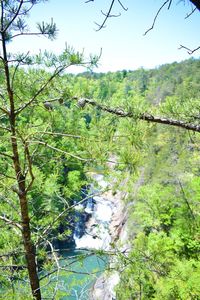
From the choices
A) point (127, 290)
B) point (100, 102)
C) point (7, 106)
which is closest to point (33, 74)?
point (7, 106)

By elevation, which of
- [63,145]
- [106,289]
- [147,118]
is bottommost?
[106,289]

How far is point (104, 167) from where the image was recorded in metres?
3.39

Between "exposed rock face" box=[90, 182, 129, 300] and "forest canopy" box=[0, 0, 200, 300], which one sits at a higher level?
"forest canopy" box=[0, 0, 200, 300]

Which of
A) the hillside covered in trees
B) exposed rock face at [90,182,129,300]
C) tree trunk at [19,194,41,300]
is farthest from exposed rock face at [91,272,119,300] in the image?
tree trunk at [19,194,41,300]

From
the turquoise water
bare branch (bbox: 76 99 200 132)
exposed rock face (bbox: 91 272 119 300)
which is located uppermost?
bare branch (bbox: 76 99 200 132)

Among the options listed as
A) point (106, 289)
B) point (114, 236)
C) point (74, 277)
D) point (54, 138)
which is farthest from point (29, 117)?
point (114, 236)

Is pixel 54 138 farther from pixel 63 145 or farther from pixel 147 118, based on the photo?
pixel 147 118

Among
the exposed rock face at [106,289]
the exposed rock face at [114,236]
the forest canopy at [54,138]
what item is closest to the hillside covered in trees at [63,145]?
the forest canopy at [54,138]

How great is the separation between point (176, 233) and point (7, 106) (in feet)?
36.6

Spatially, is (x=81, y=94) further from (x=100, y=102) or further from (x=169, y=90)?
(x=169, y=90)

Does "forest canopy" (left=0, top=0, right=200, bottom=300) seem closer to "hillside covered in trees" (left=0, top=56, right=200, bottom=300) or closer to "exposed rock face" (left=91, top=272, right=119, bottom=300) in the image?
"hillside covered in trees" (left=0, top=56, right=200, bottom=300)

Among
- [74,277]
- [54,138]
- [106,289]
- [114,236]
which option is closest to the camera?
[54,138]

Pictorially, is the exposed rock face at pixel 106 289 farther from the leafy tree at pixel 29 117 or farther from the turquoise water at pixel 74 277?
the leafy tree at pixel 29 117

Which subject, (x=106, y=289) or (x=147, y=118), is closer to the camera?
(x=147, y=118)
